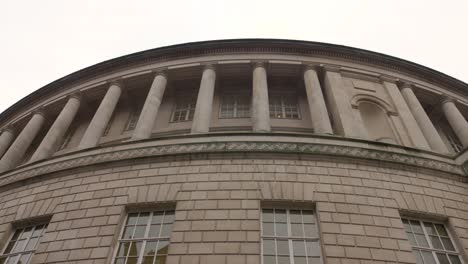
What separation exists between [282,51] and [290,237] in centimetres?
1205

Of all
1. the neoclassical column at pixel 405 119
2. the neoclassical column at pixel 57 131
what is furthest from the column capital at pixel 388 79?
the neoclassical column at pixel 57 131

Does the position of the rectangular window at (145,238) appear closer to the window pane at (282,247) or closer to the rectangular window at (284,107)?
the window pane at (282,247)

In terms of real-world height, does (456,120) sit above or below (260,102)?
above

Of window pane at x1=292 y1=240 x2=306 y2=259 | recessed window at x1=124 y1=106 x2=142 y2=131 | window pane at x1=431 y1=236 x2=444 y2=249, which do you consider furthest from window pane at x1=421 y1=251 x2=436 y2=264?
recessed window at x1=124 y1=106 x2=142 y2=131

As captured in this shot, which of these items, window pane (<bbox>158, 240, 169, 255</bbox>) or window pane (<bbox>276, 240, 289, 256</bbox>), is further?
window pane (<bbox>158, 240, 169, 255</bbox>)

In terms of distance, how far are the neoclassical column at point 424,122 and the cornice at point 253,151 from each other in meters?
2.02

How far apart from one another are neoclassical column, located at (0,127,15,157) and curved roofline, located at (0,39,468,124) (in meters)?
6.82

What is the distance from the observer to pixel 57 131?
17.1 m

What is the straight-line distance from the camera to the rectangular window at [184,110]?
1775cm

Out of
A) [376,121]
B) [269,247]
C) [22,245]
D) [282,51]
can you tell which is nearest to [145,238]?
[269,247]

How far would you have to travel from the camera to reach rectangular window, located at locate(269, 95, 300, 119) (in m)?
17.5

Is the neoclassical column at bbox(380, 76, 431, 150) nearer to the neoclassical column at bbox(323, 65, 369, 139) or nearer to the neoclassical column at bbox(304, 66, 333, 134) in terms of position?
the neoclassical column at bbox(323, 65, 369, 139)

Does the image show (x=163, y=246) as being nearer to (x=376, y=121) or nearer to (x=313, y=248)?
(x=313, y=248)

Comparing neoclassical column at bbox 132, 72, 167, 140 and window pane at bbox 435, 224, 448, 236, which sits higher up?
neoclassical column at bbox 132, 72, 167, 140
